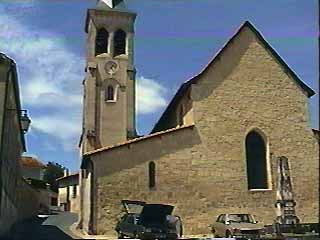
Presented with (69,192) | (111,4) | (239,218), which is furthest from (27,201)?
(239,218)

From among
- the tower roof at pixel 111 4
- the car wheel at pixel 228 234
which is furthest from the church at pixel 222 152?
the tower roof at pixel 111 4

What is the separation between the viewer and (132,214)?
2298 centimetres

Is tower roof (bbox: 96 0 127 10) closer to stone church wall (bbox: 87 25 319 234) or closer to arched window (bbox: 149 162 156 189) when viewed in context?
stone church wall (bbox: 87 25 319 234)

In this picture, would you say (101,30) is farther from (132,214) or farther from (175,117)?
(132,214)

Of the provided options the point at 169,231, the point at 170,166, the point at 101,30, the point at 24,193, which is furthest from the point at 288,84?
the point at 101,30

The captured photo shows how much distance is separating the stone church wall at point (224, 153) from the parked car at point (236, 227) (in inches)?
83.5

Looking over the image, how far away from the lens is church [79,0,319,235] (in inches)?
998

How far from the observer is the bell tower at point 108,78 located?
49688 millimetres

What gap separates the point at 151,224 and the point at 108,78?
105 feet

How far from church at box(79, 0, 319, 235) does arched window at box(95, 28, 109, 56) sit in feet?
73.0

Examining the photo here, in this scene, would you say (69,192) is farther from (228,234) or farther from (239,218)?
(228,234)

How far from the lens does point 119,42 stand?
54281 millimetres

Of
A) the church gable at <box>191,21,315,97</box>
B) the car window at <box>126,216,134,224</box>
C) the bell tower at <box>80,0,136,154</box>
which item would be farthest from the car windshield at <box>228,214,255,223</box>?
the bell tower at <box>80,0,136,154</box>

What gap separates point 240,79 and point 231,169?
5618 mm
